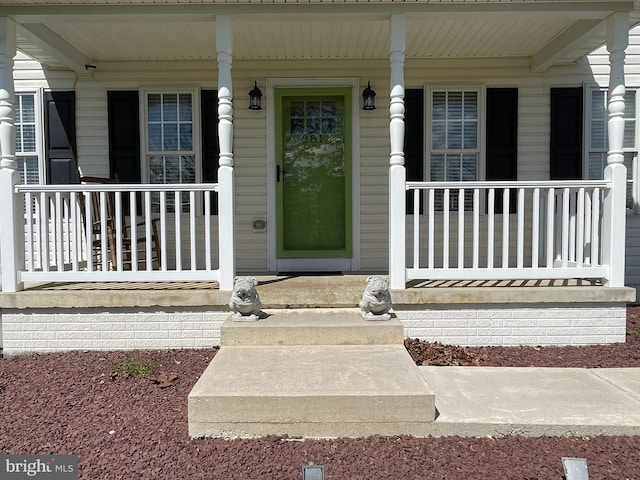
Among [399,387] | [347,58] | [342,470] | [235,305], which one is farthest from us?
[347,58]

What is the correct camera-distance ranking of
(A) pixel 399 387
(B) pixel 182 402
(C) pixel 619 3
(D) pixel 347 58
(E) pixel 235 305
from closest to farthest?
(A) pixel 399 387 < (B) pixel 182 402 < (E) pixel 235 305 < (C) pixel 619 3 < (D) pixel 347 58

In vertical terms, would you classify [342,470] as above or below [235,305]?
below

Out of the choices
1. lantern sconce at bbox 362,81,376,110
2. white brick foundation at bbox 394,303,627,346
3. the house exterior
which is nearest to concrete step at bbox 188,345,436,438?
white brick foundation at bbox 394,303,627,346

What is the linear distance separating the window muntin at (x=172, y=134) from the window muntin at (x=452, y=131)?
2785 millimetres

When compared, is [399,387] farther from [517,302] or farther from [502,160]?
[502,160]

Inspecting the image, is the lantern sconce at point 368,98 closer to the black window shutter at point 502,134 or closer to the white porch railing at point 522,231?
the black window shutter at point 502,134

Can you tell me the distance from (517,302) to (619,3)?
8.80 ft

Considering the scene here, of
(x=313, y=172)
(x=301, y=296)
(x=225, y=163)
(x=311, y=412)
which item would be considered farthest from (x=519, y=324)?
(x=225, y=163)


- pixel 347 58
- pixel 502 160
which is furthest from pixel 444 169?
pixel 347 58

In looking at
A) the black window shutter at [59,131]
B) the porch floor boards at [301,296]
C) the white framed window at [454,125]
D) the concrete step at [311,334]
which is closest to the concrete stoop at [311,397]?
the concrete step at [311,334]

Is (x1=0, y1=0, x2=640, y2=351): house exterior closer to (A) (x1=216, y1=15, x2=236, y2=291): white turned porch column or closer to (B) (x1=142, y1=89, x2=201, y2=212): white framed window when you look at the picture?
(B) (x1=142, y1=89, x2=201, y2=212): white framed window

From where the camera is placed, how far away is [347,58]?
18.5 feet

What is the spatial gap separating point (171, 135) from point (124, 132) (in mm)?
521

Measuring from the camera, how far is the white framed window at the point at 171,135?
5.74 metres
